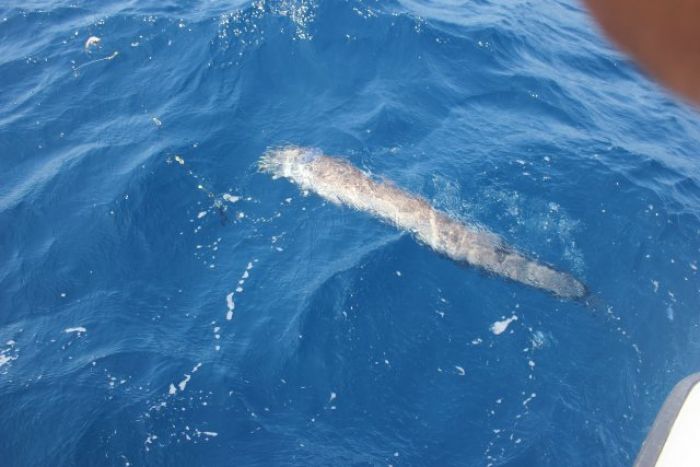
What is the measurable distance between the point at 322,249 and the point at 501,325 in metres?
4.02

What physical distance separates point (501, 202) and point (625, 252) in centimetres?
284

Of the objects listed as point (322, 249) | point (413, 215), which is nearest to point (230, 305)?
point (322, 249)

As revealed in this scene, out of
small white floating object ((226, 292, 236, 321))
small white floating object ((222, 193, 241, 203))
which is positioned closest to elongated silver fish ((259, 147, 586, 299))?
small white floating object ((222, 193, 241, 203))

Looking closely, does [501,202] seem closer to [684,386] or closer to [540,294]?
[540,294]

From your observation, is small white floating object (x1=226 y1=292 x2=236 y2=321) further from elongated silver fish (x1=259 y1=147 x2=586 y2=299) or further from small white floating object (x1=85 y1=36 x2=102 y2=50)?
small white floating object (x1=85 y1=36 x2=102 y2=50)

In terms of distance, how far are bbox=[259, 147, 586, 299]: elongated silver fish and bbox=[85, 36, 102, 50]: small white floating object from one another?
27.8ft

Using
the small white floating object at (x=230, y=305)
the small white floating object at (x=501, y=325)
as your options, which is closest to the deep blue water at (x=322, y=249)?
the small white floating object at (x=230, y=305)

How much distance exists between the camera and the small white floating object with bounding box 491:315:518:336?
8.66 m

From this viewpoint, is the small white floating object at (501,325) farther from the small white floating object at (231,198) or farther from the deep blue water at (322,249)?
the small white floating object at (231,198)

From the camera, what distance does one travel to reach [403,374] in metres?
8.04

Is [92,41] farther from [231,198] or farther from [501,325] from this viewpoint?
[501,325]

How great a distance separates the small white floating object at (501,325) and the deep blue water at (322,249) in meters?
0.22

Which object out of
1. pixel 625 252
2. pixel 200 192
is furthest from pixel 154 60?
pixel 625 252

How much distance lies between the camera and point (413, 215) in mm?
10188
